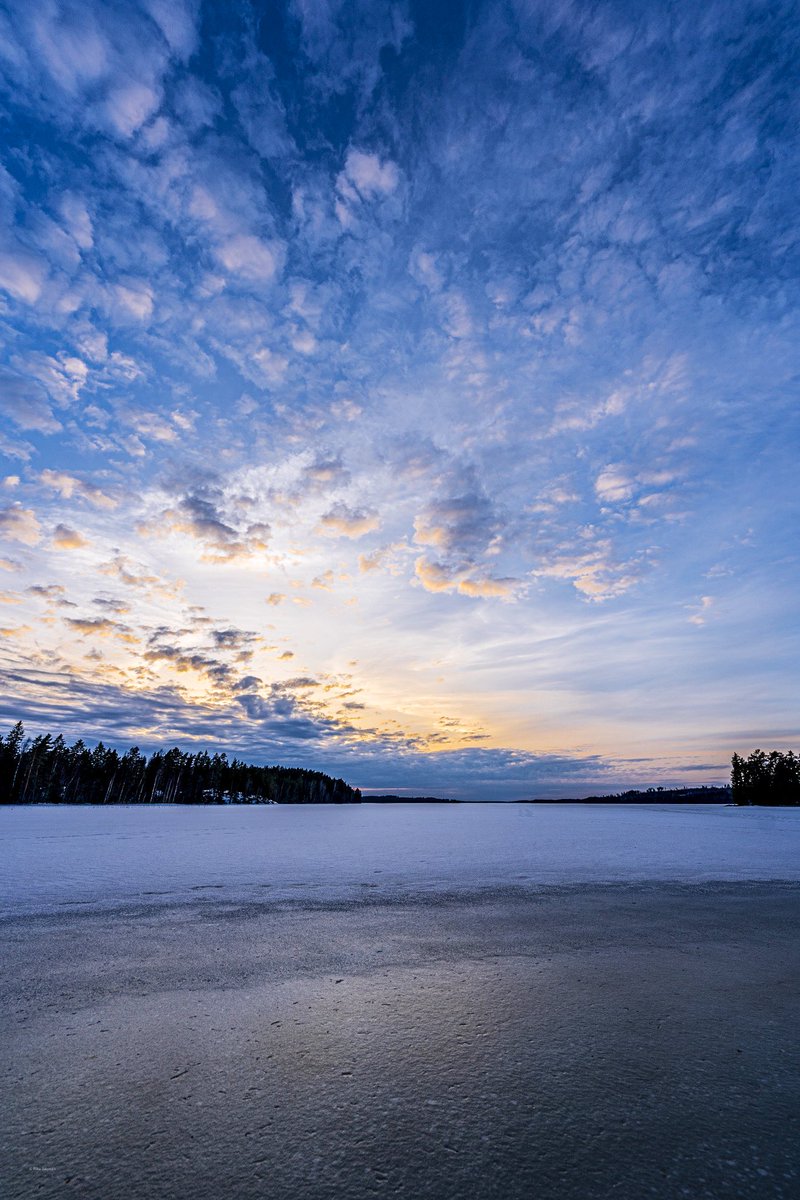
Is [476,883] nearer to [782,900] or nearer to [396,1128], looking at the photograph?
[782,900]

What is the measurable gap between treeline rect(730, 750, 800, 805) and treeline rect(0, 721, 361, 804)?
138m

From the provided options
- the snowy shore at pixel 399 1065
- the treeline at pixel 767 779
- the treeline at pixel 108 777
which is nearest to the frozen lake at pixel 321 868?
the snowy shore at pixel 399 1065

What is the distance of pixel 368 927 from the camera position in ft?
27.1

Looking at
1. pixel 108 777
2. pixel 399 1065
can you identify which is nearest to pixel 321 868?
pixel 399 1065

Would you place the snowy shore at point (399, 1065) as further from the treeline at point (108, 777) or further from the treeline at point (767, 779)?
the treeline at point (767, 779)

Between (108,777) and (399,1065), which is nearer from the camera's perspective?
(399,1065)

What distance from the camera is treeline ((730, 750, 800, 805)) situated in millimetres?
130375

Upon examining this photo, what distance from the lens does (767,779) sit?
134m

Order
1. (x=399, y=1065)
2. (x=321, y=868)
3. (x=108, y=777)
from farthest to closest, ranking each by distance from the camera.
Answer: (x=108, y=777) < (x=321, y=868) < (x=399, y=1065)

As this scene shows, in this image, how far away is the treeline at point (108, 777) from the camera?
4070 inches

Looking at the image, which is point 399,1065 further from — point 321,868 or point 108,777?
point 108,777

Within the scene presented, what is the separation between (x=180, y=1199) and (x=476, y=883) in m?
11.1

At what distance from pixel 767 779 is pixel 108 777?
152 m

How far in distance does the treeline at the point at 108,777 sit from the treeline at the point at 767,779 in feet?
454
